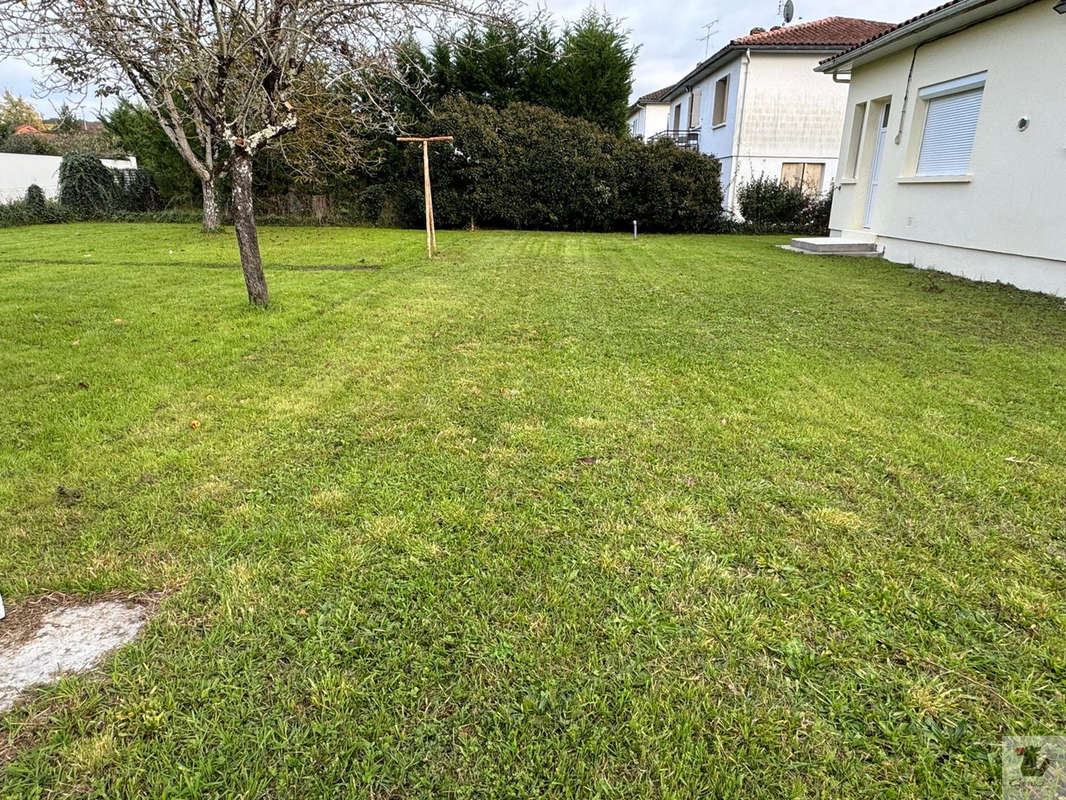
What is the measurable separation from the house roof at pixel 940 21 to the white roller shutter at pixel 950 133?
0.95 m

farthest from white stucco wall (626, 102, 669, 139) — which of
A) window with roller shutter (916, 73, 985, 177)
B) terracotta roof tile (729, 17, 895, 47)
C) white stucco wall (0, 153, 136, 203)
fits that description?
white stucco wall (0, 153, 136, 203)

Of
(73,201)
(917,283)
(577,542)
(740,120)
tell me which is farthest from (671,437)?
(73,201)

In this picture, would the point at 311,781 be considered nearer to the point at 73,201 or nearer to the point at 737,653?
the point at 737,653

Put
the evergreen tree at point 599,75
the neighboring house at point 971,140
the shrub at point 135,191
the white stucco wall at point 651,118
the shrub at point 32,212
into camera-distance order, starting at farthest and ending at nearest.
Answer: the white stucco wall at point 651,118 < the evergreen tree at point 599,75 < the shrub at point 135,191 < the shrub at point 32,212 < the neighboring house at point 971,140

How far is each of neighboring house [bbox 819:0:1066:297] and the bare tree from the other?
7044mm

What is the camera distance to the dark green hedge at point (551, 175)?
1700 centimetres

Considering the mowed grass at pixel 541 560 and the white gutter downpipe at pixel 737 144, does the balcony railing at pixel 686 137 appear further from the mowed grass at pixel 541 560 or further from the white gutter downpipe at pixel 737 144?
the mowed grass at pixel 541 560

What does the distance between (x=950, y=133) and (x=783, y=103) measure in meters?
9.97

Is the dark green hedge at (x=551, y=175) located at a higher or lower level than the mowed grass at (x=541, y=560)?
higher

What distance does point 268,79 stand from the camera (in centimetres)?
572

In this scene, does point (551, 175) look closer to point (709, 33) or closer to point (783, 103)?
point (783, 103)

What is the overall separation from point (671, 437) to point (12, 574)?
2.93 metres

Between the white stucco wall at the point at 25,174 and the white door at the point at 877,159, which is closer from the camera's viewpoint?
the white door at the point at 877,159

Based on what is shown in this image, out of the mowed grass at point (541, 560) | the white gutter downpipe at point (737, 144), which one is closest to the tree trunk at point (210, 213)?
the mowed grass at point (541, 560)
